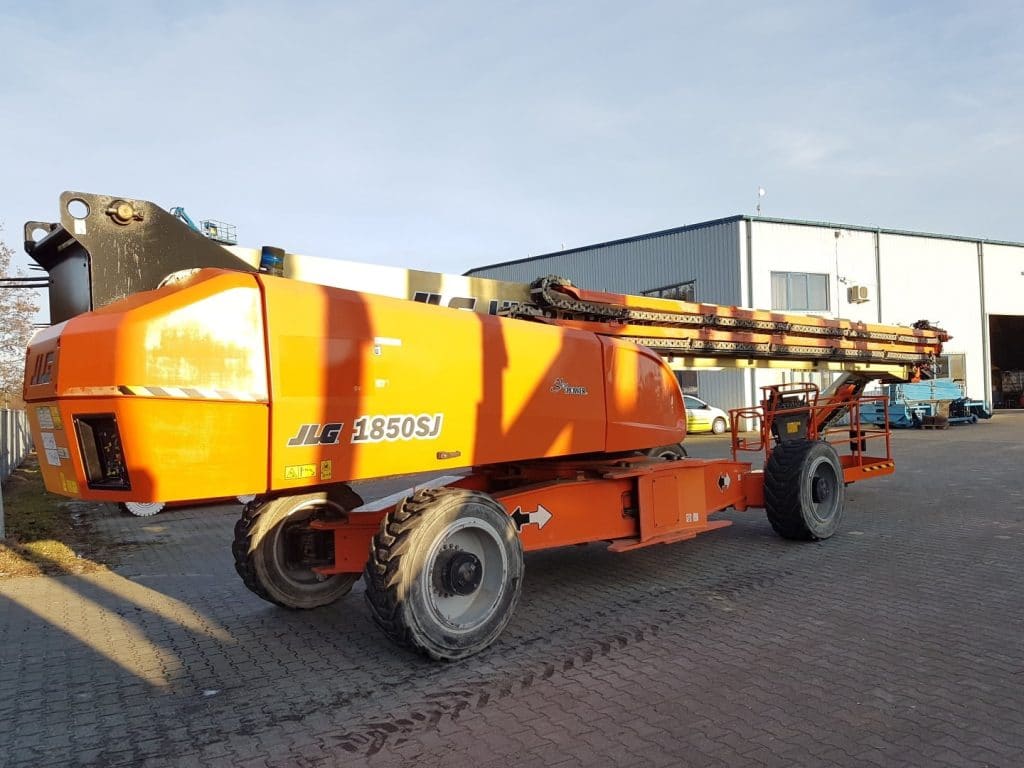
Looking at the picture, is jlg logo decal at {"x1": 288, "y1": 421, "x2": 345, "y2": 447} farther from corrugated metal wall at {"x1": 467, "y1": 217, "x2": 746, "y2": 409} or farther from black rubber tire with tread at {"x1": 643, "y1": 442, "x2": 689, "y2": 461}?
corrugated metal wall at {"x1": 467, "y1": 217, "x2": 746, "y2": 409}

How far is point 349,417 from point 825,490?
6.16m

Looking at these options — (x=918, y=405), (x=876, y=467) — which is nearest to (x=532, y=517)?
(x=876, y=467)

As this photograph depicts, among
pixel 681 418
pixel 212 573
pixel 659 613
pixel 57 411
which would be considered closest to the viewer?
pixel 57 411

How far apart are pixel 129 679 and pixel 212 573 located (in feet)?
10.5

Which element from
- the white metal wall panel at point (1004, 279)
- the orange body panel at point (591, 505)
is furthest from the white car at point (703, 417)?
the orange body panel at point (591, 505)

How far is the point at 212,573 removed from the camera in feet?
25.5

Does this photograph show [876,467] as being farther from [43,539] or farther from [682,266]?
[682,266]

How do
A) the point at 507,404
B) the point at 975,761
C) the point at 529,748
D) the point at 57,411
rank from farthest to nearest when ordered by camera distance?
the point at 507,404 < the point at 57,411 < the point at 529,748 < the point at 975,761

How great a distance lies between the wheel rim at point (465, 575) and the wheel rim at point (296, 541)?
1322 millimetres

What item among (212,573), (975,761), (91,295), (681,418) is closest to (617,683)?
(975,761)

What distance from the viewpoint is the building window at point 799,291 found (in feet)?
92.9

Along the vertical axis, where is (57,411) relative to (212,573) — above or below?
above

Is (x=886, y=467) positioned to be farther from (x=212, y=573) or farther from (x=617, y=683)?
(x=212, y=573)

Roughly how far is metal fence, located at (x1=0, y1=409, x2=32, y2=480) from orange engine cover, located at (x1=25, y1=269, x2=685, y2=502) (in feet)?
36.0
